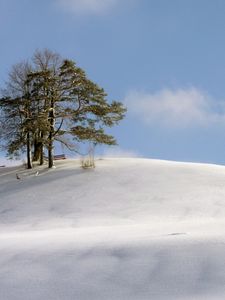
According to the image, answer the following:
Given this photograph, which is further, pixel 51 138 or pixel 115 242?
pixel 51 138

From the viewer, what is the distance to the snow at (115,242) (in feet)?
20.4

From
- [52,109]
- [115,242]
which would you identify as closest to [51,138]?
[52,109]

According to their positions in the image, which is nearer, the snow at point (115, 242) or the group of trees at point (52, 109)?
the snow at point (115, 242)

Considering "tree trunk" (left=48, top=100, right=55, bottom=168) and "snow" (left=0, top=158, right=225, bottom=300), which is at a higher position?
"tree trunk" (left=48, top=100, right=55, bottom=168)

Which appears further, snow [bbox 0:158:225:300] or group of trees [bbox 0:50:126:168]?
group of trees [bbox 0:50:126:168]

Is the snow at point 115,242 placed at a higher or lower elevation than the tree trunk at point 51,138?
lower

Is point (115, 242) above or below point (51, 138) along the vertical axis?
below

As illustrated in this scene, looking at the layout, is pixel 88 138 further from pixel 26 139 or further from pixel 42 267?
pixel 42 267

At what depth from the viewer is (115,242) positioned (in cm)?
818

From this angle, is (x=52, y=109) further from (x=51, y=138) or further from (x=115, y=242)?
(x=115, y=242)

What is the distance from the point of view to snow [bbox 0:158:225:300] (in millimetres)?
6230

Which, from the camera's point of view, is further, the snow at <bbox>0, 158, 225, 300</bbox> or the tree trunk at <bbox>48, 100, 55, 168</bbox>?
the tree trunk at <bbox>48, 100, 55, 168</bbox>

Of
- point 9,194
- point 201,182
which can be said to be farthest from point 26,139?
point 201,182

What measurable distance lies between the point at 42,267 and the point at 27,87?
17586mm
